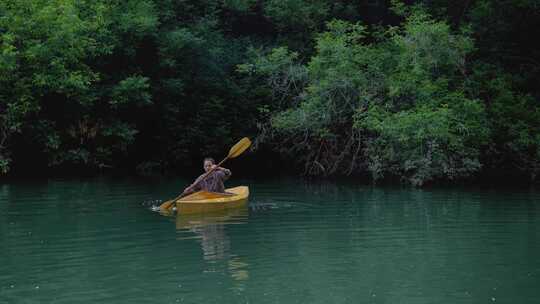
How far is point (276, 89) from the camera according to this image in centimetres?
2753

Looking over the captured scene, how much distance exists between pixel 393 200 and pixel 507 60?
9854 millimetres

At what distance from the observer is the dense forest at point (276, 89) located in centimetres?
2489

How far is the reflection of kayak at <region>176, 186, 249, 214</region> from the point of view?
58.7 ft

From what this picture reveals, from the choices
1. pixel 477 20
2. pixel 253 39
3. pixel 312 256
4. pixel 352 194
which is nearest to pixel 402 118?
pixel 352 194

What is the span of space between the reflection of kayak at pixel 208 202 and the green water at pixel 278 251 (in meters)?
0.38

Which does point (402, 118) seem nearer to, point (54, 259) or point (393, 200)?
point (393, 200)

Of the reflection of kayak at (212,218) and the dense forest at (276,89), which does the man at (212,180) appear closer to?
the reflection of kayak at (212,218)

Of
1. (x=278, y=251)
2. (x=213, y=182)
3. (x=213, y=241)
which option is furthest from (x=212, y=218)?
(x=278, y=251)

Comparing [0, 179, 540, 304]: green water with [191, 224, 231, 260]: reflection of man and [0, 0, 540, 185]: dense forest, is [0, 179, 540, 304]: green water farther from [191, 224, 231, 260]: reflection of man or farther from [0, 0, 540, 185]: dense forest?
[0, 0, 540, 185]: dense forest

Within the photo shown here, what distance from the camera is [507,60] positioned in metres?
28.4

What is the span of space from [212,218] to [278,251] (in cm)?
448

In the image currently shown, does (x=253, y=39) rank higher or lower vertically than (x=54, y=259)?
higher

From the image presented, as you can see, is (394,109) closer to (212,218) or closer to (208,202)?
(208,202)

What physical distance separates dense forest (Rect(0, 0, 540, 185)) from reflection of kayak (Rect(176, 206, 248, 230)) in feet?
22.3
